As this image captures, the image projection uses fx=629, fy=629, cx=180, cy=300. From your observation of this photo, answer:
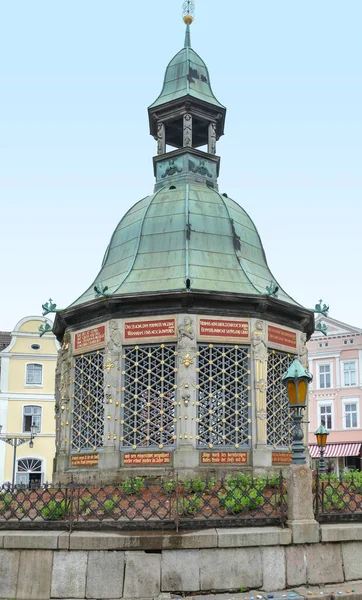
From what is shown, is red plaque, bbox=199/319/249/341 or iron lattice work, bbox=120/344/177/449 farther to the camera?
red plaque, bbox=199/319/249/341

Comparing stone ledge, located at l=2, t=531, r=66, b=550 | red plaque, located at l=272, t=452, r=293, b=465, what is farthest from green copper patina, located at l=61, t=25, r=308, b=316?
stone ledge, located at l=2, t=531, r=66, b=550

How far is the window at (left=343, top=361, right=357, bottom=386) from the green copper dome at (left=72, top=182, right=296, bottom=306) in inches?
1055

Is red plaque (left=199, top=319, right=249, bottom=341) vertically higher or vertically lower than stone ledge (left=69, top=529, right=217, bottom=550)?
higher

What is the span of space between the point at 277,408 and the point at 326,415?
99.2ft

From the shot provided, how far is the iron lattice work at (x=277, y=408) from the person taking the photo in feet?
51.4

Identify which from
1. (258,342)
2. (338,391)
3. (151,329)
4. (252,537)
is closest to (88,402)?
(151,329)

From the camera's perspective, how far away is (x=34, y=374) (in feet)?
142

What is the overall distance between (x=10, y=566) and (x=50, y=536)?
2.68ft

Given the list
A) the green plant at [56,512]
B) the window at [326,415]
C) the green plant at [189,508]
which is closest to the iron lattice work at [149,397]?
the green plant at [189,508]

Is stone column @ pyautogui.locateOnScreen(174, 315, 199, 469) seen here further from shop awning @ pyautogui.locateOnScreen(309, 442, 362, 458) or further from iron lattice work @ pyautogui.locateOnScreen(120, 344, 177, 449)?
shop awning @ pyautogui.locateOnScreen(309, 442, 362, 458)

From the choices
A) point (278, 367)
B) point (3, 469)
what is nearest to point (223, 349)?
point (278, 367)

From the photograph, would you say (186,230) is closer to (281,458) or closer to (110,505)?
(281,458)

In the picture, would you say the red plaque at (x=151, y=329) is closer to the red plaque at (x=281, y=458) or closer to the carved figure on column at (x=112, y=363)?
the carved figure on column at (x=112, y=363)

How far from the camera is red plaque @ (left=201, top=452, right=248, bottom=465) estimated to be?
48.2 feet
